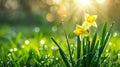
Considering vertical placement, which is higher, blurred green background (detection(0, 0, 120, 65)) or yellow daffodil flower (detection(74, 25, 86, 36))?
yellow daffodil flower (detection(74, 25, 86, 36))

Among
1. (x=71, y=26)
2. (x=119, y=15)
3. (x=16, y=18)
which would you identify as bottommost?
(x=16, y=18)

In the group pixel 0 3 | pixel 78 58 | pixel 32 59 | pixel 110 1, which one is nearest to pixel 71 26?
pixel 110 1

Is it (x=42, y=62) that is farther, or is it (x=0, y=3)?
(x=0, y=3)

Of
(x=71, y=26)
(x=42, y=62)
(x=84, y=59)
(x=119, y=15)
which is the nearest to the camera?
(x=84, y=59)

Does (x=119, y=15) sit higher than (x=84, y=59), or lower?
lower

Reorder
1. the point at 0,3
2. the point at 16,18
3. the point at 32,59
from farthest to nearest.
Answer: the point at 16,18, the point at 0,3, the point at 32,59

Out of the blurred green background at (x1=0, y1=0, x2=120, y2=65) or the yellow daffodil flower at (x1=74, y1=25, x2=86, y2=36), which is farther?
the blurred green background at (x1=0, y1=0, x2=120, y2=65)

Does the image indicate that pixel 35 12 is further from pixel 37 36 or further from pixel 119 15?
pixel 37 36

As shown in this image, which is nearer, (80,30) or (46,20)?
(80,30)

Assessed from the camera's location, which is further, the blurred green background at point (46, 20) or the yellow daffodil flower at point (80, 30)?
the blurred green background at point (46, 20)

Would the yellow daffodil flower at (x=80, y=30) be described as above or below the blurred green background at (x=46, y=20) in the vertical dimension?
above

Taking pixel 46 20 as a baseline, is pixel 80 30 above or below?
above
